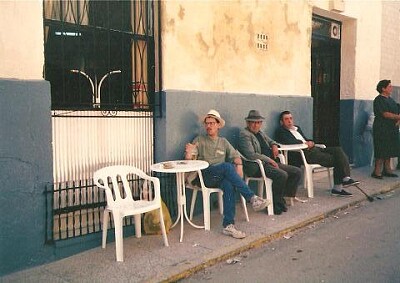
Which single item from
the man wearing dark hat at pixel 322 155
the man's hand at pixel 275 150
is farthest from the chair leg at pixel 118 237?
the man wearing dark hat at pixel 322 155

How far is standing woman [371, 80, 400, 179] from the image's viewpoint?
848 centimetres

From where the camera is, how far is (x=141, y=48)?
567cm

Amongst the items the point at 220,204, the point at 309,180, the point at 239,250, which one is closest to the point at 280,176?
the point at 220,204

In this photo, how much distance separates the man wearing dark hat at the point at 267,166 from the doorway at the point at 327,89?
3697 mm

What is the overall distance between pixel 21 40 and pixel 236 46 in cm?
342

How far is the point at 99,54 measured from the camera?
520cm

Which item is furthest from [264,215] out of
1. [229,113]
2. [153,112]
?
[153,112]

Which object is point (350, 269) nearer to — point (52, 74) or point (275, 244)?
point (275, 244)

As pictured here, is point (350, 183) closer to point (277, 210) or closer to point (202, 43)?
point (277, 210)

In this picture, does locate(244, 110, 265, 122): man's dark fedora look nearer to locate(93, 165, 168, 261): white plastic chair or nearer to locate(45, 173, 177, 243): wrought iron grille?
locate(93, 165, 168, 261): white plastic chair

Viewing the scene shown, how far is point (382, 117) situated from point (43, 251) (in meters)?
6.83

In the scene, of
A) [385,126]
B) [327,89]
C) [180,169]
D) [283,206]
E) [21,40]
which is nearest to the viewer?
[21,40]

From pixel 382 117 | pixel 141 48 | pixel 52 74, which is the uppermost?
pixel 141 48

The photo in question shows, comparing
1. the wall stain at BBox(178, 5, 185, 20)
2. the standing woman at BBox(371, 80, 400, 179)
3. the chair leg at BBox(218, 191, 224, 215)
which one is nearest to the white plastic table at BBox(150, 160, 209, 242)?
the chair leg at BBox(218, 191, 224, 215)
